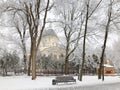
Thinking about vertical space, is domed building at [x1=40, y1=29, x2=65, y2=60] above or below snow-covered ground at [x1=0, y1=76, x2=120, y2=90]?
above

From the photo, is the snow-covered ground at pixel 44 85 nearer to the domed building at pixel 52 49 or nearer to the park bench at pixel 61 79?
the park bench at pixel 61 79

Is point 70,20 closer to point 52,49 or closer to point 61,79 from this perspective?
point 61,79

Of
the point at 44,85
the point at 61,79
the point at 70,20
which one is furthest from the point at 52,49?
the point at 44,85

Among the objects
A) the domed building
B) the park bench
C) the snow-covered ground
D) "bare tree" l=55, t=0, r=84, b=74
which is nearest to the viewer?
the snow-covered ground

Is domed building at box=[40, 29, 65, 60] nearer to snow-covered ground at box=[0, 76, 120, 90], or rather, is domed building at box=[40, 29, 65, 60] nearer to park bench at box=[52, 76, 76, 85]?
snow-covered ground at box=[0, 76, 120, 90]

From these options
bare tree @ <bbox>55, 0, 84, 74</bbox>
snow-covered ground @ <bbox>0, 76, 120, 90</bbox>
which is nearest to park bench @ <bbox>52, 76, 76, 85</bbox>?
snow-covered ground @ <bbox>0, 76, 120, 90</bbox>

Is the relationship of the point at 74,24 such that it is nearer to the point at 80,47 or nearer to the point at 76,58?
the point at 80,47

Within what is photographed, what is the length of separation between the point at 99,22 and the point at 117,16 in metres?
4.51

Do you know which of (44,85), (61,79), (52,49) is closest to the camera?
(44,85)

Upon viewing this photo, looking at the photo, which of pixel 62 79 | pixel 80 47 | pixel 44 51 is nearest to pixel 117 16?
pixel 62 79

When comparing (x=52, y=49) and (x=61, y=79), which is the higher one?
(x=52, y=49)

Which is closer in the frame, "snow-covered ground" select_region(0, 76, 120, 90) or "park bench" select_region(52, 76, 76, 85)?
"snow-covered ground" select_region(0, 76, 120, 90)

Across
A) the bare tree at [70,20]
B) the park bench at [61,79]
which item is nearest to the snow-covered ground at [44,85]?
the park bench at [61,79]

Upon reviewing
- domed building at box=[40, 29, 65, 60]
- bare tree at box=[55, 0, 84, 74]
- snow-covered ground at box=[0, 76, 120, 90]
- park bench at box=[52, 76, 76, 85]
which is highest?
bare tree at box=[55, 0, 84, 74]
